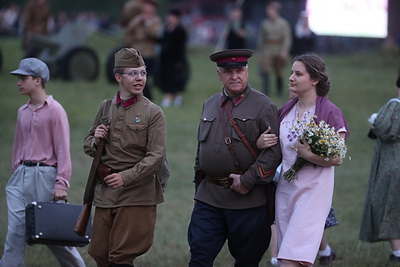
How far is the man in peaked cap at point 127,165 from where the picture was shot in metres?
5.56

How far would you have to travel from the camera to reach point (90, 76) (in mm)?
20844

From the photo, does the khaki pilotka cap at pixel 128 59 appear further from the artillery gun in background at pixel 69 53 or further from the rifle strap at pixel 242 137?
the artillery gun in background at pixel 69 53

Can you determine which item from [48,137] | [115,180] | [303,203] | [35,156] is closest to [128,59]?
[115,180]

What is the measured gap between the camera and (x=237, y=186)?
557 centimetres

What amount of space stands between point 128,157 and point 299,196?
128cm

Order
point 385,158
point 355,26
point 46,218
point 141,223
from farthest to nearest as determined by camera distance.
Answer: point 355,26, point 385,158, point 46,218, point 141,223

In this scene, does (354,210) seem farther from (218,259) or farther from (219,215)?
(219,215)

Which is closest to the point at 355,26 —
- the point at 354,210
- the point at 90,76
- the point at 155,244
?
the point at 90,76

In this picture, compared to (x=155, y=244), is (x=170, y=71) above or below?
above

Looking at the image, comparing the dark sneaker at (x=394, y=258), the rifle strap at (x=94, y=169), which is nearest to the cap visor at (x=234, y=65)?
the rifle strap at (x=94, y=169)

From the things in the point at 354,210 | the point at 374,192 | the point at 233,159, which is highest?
the point at 233,159

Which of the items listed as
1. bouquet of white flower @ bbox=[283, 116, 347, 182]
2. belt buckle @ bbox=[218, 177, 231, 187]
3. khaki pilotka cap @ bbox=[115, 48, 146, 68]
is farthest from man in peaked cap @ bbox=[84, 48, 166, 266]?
bouquet of white flower @ bbox=[283, 116, 347, 182]

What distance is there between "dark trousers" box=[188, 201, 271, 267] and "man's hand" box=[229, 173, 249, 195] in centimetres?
18

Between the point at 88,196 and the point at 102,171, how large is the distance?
0.24 meters
